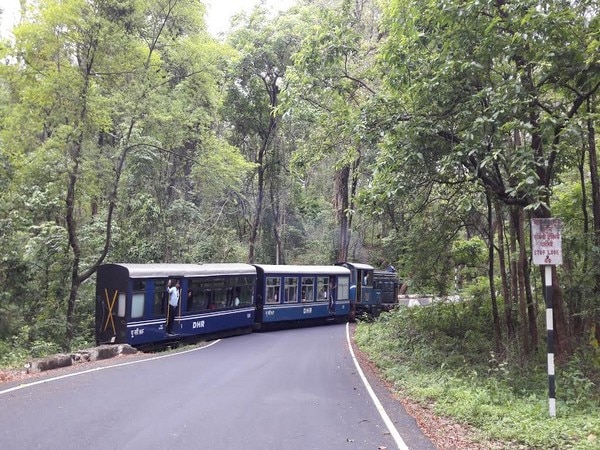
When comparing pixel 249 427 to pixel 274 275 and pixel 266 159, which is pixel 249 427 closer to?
pixel 274 275

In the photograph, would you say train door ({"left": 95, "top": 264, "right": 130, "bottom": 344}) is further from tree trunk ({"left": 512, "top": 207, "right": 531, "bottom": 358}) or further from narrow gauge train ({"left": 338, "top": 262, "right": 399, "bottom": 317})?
narrow gauge train ({"left": 338, "top": 262, "right": 399, "bottom": 317})

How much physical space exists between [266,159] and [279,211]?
16.1 ft

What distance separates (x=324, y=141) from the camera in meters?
14.1

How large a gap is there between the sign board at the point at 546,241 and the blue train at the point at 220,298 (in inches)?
443

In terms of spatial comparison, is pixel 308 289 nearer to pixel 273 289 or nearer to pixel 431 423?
pixel 273 289

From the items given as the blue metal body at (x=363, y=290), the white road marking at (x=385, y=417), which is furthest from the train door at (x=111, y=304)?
the blue metal body at (x=363, y=290)

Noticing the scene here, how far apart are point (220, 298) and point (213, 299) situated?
0.46 metres

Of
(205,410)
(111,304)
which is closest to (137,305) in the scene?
(111,304)

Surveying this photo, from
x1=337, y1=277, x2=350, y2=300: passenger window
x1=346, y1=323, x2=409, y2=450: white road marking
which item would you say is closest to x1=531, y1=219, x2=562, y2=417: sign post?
x1=346, y1=323, x2=409, y2=450: white road marking

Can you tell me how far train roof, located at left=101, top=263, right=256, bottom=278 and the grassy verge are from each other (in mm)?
5655

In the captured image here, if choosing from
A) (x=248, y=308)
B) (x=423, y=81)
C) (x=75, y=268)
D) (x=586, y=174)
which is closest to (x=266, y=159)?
(x=248, y=308)

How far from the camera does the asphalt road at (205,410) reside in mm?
6488

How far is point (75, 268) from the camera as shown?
18.8m

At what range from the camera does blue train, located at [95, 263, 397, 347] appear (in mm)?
15680
